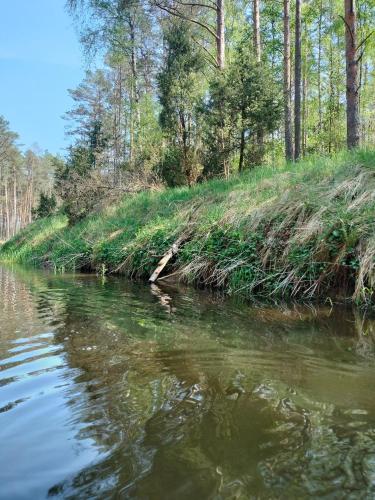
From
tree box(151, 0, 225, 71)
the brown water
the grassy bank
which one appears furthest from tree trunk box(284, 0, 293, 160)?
the brown water

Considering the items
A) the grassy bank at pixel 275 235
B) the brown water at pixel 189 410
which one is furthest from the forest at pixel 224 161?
the brown water at pixel 189 410

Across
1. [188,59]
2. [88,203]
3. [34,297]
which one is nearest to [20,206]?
[88,203]

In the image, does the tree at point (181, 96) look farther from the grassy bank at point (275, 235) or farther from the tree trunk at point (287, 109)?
the tree trunk at point (287, 109)

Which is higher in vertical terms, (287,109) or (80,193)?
(287,109)

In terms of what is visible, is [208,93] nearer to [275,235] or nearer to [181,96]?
[181,96]

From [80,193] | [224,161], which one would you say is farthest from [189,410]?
[80,193]

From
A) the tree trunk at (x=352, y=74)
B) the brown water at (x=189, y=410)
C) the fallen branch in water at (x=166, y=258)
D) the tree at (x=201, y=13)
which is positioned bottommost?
the brown water at (x=189, y=410)

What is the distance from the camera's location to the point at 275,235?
5.79m

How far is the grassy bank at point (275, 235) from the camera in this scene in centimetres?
482

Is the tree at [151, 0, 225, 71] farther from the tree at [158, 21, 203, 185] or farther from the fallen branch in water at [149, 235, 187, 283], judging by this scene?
the fallen branch in water at [149, 235, 187, 283]

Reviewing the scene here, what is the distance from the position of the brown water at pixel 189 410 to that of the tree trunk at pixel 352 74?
605 cm

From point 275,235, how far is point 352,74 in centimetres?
480

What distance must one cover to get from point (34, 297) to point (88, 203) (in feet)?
32.6

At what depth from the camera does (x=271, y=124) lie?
1097 cm
